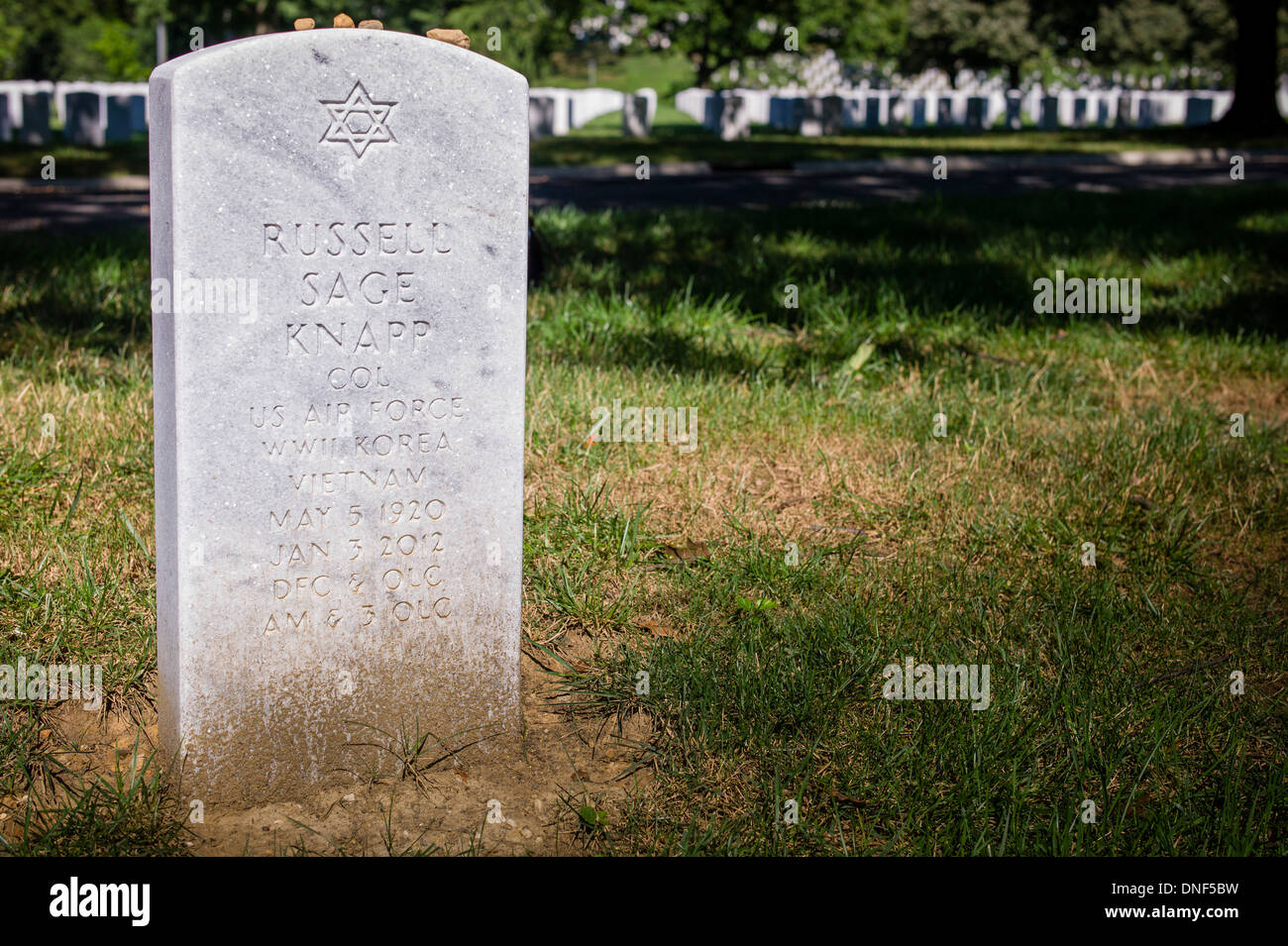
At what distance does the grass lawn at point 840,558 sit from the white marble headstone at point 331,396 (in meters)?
0.41

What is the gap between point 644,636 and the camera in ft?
11.9

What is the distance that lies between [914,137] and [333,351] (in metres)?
24.8

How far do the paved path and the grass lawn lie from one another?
15.5 feet

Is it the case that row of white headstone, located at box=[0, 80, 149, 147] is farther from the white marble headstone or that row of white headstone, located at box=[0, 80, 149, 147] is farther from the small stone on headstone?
the white marble headstone

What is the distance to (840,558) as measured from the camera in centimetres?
400

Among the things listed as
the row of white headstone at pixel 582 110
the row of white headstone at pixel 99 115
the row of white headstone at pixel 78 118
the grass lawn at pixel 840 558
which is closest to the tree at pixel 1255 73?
the row of white headstone at pixel 582 110

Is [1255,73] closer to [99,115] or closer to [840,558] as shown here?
[99,115]

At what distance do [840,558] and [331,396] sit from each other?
193cm

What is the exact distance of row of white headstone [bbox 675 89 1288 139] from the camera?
26.5m

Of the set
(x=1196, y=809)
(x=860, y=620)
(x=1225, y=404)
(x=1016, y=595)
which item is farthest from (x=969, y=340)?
(x=1196, y=809)

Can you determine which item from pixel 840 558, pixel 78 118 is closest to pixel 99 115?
pixel 78 118

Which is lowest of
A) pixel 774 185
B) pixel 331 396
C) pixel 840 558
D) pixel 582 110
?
pixel 840 558

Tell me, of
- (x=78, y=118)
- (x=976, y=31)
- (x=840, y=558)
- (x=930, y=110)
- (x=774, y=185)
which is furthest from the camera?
(x=976, y=31)

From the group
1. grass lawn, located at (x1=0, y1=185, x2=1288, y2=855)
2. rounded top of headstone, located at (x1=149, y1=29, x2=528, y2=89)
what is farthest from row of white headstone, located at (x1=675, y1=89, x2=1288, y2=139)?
rounded top of headstone, located at (x1=149, y1=29, x2=528, y2=89)
